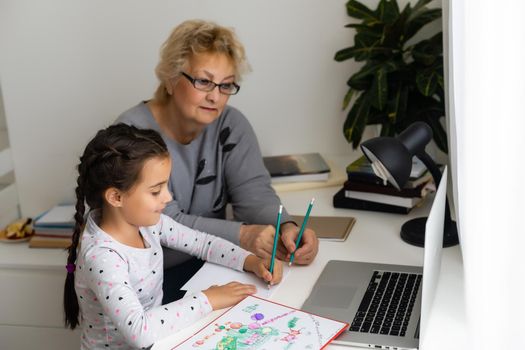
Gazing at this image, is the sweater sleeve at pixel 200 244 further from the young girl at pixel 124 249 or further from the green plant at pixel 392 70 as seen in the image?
the green plant at pixel 392 70

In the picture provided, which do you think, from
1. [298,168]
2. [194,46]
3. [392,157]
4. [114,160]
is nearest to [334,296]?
[392,157]

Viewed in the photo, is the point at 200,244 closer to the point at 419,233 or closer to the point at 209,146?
the point at 209,146

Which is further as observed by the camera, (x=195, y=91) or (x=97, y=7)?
(x=97, y=7)

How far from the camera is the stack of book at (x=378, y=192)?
2037 millimetres

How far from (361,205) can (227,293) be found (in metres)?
0.71

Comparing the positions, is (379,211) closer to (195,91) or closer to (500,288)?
(195,91)

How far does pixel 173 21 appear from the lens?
8.27 ft

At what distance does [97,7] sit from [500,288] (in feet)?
5.74

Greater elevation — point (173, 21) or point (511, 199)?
point (173, 21)

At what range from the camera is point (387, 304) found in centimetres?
150

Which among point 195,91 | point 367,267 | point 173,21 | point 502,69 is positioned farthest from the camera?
point 173,21

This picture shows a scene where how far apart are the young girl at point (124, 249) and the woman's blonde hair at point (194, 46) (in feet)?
1.32

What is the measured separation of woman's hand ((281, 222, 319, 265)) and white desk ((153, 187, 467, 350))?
0.06ft

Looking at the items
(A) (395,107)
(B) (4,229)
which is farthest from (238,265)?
(B) (4,229)
